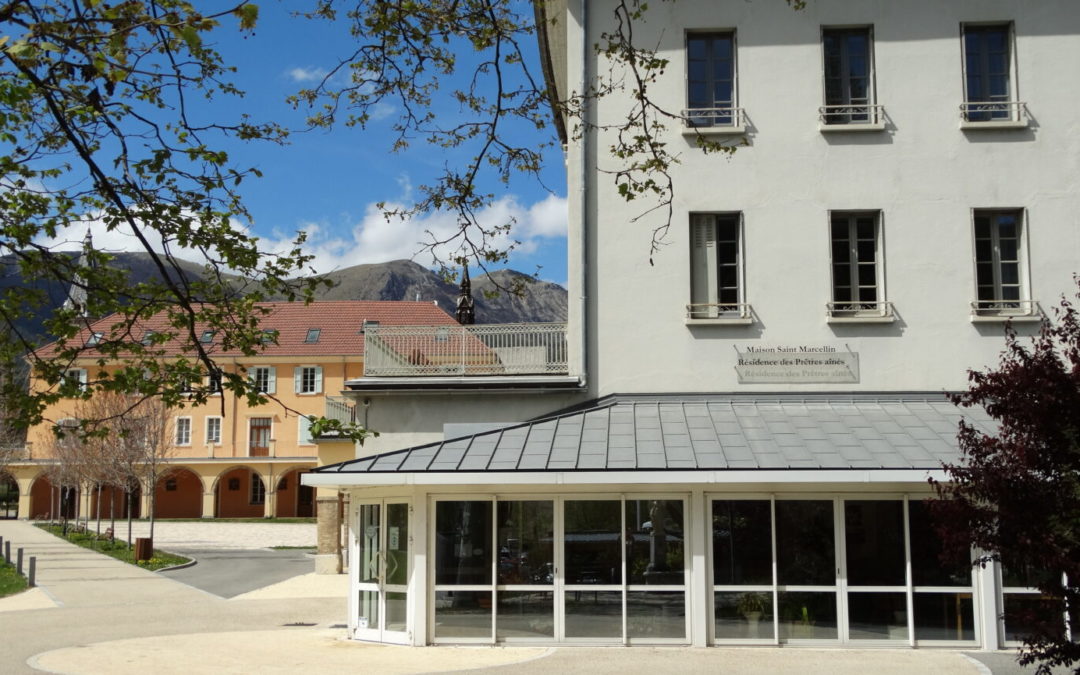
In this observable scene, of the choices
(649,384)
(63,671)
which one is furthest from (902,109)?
(63,671)

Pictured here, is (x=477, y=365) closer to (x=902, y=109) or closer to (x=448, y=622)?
(x=448, y=622)

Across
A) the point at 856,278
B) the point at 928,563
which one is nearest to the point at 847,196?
the point at 856,278

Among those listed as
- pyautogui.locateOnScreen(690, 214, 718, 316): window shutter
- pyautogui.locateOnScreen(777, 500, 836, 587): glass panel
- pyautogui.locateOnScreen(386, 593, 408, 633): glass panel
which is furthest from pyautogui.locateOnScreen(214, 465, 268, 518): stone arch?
pyautogui.locateOnScreen(777, 500, 836, 587): glass panel

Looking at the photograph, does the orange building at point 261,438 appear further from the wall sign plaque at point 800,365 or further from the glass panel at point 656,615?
the glass panel at point 656,615

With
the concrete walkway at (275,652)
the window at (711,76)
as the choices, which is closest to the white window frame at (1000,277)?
the window at (711,76)

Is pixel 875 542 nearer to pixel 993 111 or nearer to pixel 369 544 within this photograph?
pixel 369 544

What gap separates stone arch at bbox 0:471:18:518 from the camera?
224 feet

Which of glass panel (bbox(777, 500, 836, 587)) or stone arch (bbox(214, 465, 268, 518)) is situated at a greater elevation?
glass panel (bbox(777, 500, 836, 587))

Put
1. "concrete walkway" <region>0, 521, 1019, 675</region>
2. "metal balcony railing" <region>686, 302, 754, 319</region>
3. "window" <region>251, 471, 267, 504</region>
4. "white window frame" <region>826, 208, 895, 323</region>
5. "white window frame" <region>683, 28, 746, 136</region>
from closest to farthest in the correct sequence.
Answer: "concrete walkway" <region>0, 521, 1019, 675</region>
"white window frame" <region>826, 208, 895, 323</region>
"metal balcony railing" <region>686, 302, 754, 319</region>
"white window frame" <region>683, 28, 746, 136</region>
"window" <region>251, 471, 267, 504</region>

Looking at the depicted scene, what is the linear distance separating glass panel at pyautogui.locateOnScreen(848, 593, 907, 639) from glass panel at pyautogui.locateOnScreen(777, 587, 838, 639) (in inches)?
11.7

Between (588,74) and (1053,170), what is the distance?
8.08 meters

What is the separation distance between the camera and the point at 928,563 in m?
16.0

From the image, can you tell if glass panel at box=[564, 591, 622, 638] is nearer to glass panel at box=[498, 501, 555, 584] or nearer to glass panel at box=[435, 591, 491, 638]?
glass panel at box=[498, 501, 555, 584]

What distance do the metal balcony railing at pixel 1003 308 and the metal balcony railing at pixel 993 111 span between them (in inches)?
124
